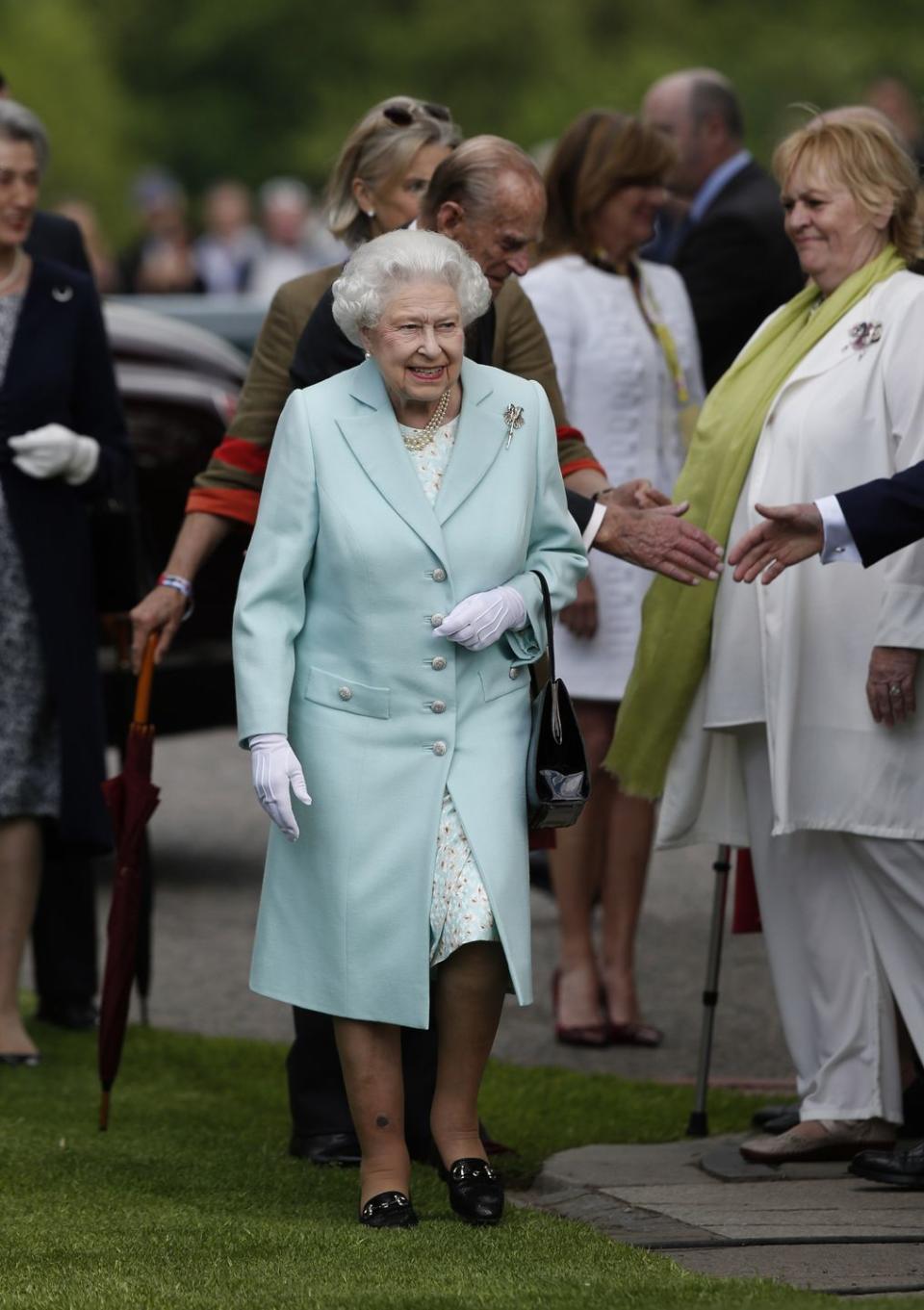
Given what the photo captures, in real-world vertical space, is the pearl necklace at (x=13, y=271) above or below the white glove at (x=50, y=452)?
above

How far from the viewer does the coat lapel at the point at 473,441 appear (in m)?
5.03

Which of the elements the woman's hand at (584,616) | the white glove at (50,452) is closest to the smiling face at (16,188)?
the white glove at (50,452)

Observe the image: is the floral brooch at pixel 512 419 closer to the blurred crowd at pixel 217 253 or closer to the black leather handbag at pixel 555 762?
the black leather handbag at pixel 555 762

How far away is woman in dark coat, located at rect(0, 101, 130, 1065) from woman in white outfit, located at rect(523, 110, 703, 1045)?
48.6 inches

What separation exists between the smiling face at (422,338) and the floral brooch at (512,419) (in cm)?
16

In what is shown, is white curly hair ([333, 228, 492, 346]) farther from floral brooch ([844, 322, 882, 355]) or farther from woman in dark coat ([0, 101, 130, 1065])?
woman in dark coat ([0, 101, 130, 1065])

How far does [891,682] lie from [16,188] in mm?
2609

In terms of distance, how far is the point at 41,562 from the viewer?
22.5 feet

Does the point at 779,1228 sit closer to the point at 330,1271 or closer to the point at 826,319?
the point at 330,1271

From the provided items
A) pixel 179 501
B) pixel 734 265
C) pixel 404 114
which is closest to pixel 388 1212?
pixel 404 114

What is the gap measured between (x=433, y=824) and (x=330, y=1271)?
832mm

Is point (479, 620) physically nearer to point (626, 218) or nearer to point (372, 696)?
point (372, 696)

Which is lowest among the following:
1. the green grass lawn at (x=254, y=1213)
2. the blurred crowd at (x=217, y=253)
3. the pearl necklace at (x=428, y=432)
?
the green grass lawn at (x=254, y=1213)

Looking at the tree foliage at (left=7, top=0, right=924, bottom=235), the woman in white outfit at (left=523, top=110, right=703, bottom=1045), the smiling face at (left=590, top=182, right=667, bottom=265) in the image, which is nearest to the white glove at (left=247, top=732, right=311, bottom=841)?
the woman in white outfit at (left=523, top=110, right=703, bottom=1045)
